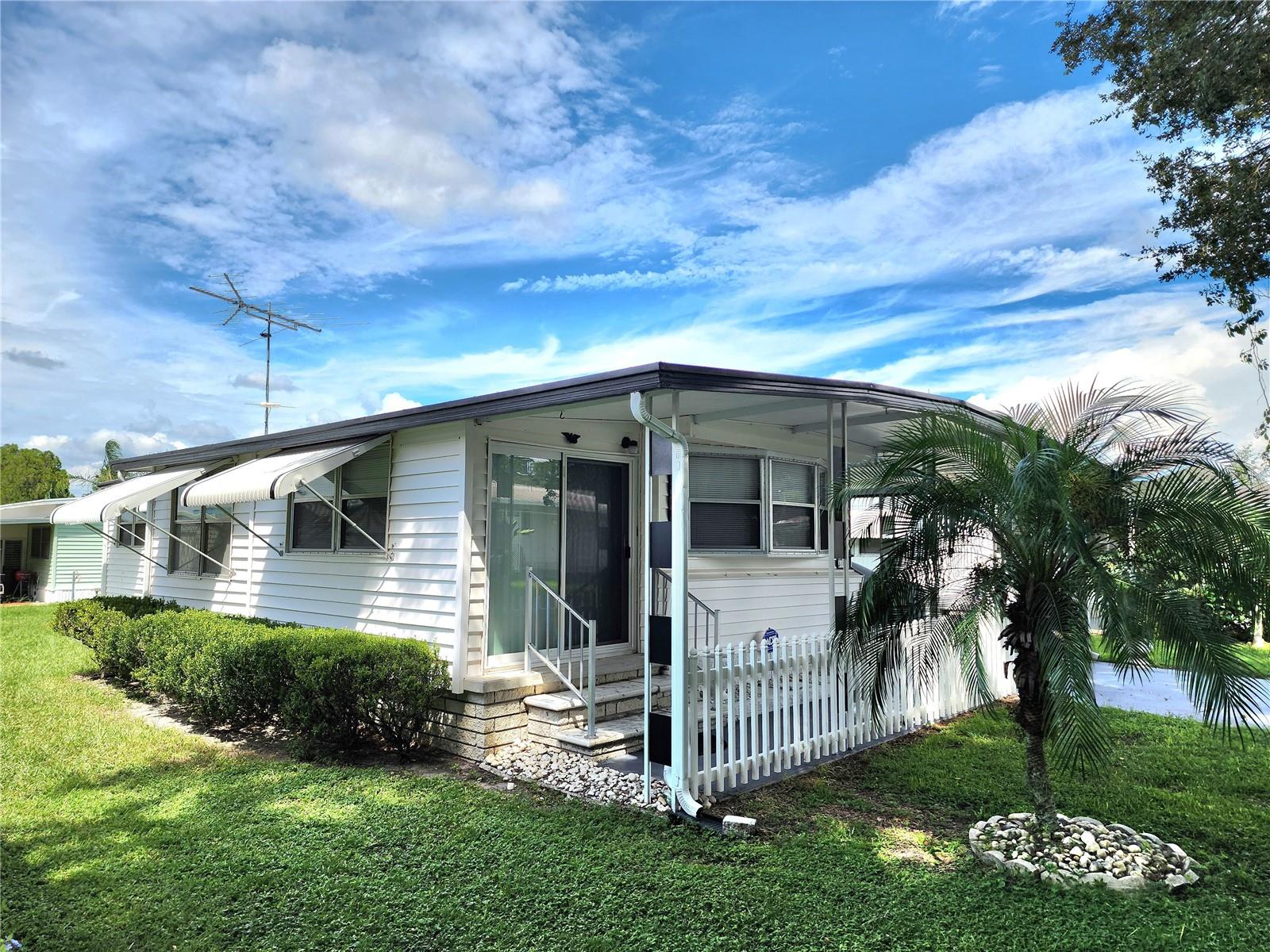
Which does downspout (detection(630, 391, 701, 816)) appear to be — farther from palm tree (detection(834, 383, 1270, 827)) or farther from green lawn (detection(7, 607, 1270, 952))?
palm tree (detection(834, 383, 1270, 827))

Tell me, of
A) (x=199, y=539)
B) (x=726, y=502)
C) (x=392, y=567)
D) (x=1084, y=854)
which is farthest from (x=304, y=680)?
(x=199, y=539)

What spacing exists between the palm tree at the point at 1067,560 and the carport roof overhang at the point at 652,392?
94 cm

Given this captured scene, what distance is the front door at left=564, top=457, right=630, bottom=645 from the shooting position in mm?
7789

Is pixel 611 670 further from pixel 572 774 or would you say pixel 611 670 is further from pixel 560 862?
pixel 560 862

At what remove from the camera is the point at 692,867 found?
4.21 metres

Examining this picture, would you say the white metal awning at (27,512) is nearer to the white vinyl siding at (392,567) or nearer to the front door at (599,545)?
the white vinyl siding at (392,567)

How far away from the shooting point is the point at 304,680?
6.39 m

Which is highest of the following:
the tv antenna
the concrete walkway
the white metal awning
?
the tv antenna

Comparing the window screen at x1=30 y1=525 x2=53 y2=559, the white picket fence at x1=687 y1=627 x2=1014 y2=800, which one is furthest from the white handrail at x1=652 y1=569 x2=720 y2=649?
the window screen at x1=30 y1=525 x2=53 y2=559

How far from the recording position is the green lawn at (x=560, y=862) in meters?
3.53

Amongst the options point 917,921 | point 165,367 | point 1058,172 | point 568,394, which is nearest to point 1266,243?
point 1058,172

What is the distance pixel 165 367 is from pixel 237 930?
547 inches

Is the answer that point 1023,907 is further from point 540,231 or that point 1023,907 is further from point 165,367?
point 165,367

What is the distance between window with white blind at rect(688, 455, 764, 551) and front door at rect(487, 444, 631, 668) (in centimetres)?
79
